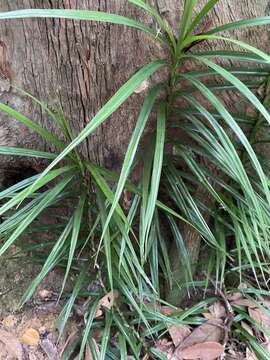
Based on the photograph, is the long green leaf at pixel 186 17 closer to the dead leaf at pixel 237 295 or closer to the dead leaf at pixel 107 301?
the dead leaf at pixel 107 301

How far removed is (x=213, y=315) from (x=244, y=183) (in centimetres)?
79

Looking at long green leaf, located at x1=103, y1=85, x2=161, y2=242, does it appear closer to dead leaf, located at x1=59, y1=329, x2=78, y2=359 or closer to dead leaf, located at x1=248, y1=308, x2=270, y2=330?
dead leaf, located at x1=59, y1=329, x2=78, y2=359

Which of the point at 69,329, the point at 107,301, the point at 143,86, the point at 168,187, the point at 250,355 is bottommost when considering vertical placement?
the point at 250,355

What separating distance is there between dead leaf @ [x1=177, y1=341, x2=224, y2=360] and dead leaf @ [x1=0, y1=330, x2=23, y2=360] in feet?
1.96

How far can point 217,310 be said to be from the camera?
155 centimetres

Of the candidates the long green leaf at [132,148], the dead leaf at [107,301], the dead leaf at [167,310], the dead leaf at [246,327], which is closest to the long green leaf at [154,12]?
the long green leaf at [132,148]

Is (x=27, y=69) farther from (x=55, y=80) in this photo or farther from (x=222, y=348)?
(x=222, y=348)

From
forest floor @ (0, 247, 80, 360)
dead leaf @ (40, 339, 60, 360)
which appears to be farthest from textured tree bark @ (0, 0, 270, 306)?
dead leaf @ (40, 339, 60, 360)

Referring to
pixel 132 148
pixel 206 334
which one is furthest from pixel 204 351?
pixel 132 148

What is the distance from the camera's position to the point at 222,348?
1424mm

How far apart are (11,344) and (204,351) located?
72 cm

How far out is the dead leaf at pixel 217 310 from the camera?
5.06ft

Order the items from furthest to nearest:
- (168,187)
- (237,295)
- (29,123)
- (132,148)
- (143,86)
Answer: (237,295) < (168,187) < (143,86) < (29,123) < (132,148)

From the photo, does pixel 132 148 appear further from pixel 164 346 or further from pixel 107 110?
pixel 164 346
